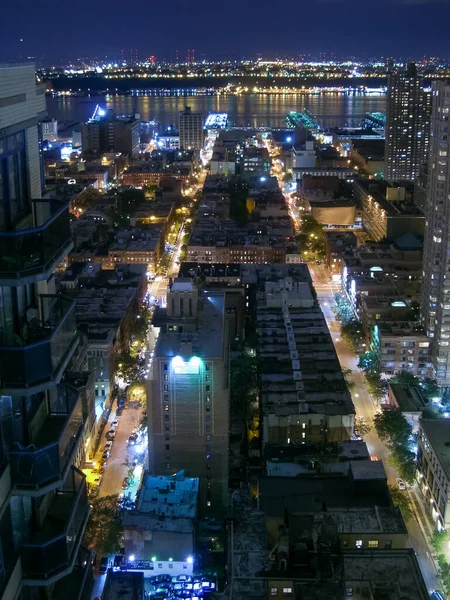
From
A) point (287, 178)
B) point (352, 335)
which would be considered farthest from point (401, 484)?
point (287, 178)

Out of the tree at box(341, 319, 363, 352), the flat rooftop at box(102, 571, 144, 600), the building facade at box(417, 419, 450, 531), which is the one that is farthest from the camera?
the tree at box(341, 319, 363, 352)

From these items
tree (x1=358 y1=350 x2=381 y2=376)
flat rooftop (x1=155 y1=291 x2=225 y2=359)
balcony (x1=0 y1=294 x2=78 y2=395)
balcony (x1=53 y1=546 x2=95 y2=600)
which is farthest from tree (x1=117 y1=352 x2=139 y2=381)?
balcony (x1=0 y1=294 x2=78 y2=395)

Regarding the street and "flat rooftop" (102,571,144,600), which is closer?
"flat rooftop" (102,571,144,600)

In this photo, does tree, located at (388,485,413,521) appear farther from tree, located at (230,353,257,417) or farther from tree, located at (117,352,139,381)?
tree, located at (117,352,139,381)

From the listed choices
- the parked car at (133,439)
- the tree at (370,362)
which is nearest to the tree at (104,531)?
the parked car at (133,439)

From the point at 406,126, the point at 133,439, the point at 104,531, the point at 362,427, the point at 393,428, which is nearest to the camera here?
the point at 104,531

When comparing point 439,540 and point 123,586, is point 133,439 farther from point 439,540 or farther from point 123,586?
point 439,540
